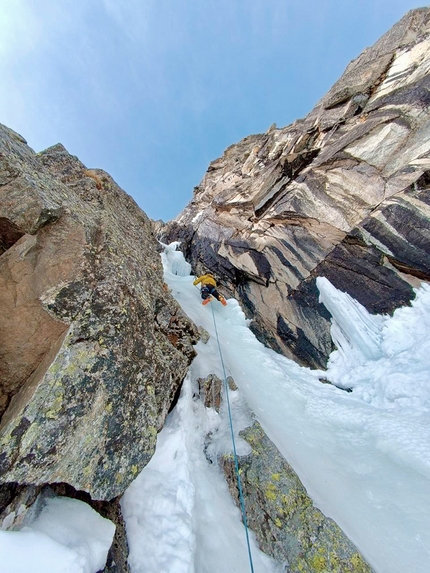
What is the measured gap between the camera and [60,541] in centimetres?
207

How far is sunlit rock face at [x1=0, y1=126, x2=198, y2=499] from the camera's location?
2449 mm

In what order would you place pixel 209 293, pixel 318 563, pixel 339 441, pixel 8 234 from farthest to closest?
pixel 209 293
pixel 339 441
pixel 8 234
pixel 318 563

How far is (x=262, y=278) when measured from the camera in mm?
10062

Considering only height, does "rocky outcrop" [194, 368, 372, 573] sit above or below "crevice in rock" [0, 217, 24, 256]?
below

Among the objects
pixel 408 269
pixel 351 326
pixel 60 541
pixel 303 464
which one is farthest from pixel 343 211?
pixel 60 541

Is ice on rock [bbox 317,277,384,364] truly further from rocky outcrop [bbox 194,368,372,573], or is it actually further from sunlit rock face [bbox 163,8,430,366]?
rocky outcrop [bbox 194,368,372,573]

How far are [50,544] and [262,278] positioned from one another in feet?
29.9

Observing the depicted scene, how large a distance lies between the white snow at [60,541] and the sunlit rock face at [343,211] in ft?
23.3

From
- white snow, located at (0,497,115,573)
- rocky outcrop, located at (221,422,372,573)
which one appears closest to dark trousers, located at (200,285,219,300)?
rocky outcrop, located at (221,422,372,573)

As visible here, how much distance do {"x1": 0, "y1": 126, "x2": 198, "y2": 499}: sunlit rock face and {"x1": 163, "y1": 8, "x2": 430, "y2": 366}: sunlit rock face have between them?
5996 millimetres

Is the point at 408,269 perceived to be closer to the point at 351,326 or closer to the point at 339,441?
the point at 351,326

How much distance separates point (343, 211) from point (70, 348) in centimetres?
831

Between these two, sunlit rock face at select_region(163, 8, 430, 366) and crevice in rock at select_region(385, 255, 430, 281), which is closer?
crevice in rock at select_region(385, 255, 430, 281)

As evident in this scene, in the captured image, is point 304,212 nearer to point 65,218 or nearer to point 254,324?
point 254,324
